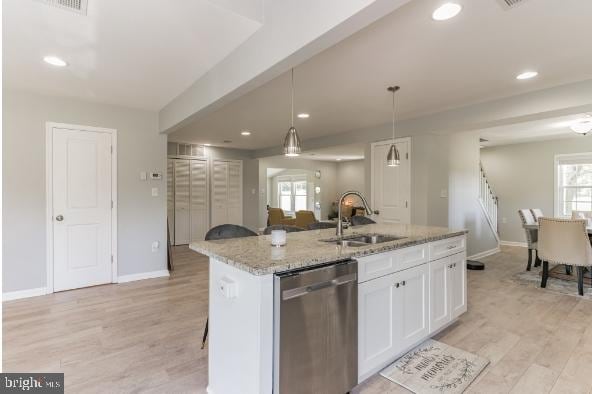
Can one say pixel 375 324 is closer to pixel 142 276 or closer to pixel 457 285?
pixel 457 285

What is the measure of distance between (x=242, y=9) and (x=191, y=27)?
42 centimetres

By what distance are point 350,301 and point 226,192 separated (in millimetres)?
6699

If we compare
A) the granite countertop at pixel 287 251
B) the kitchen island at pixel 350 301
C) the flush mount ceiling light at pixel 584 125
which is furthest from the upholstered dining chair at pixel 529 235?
the granite countertop at pixel 287 251

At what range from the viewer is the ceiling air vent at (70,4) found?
6.79ft

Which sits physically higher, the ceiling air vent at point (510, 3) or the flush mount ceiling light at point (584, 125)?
the ceiling air vent at point (510, 3)

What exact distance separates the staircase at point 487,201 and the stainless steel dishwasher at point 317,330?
530 centimetres

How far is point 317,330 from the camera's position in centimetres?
181

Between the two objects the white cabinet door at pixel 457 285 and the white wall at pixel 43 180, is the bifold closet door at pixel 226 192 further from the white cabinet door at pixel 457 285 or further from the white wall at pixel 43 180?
the white cabinet door at pixel 457 285

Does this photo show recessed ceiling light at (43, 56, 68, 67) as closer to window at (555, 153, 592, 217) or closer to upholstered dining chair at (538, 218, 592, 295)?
upholstered dining chair at (538, 218, 592, 295)

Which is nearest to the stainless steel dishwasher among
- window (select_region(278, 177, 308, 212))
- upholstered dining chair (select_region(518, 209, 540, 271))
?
upholstered dining chair (select_region(518, 209, 540, 271))

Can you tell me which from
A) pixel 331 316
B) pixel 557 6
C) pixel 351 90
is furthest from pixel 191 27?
pixel 557 6

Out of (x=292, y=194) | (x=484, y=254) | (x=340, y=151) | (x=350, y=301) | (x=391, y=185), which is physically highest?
(x=340, y=151)

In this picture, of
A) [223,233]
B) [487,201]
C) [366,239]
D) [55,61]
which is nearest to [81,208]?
[55,61]

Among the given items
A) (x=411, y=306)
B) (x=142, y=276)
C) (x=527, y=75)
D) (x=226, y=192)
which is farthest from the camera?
(x=226, y=192)
